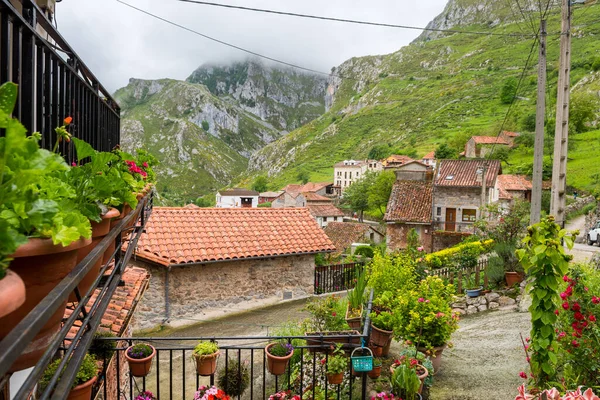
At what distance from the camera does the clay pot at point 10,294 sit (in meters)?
0.69

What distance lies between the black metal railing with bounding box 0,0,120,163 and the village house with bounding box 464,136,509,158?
164 feet

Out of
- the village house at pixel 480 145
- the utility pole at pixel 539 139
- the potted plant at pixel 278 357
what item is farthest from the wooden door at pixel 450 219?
the village house at pixel 480 145

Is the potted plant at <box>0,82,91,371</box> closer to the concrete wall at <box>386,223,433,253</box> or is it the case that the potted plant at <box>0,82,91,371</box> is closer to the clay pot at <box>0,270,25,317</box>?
the clay pot at <box>0,270,25,317</box>

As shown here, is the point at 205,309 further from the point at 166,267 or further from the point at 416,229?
the point at 416,229

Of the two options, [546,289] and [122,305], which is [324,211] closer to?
[122,305]

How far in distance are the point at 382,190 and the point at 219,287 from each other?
4057 cm

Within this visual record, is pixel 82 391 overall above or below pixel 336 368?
above

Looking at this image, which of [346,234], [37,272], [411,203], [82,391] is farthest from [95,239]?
[346,234]

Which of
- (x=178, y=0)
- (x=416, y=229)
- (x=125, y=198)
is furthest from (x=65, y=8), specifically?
(x=416, y=229)

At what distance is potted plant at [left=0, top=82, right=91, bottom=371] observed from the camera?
74 centimetres

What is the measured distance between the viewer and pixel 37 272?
1.08m

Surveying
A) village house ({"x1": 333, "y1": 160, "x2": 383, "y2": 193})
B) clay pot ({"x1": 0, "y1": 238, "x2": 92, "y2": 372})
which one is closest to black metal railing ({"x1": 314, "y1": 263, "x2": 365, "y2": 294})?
clay pot ({"x1": 0, "y1": 238, "x2": 92, "y2": 372})

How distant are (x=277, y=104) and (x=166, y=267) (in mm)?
193784

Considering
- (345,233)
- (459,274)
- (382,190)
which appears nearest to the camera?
(459,274)
